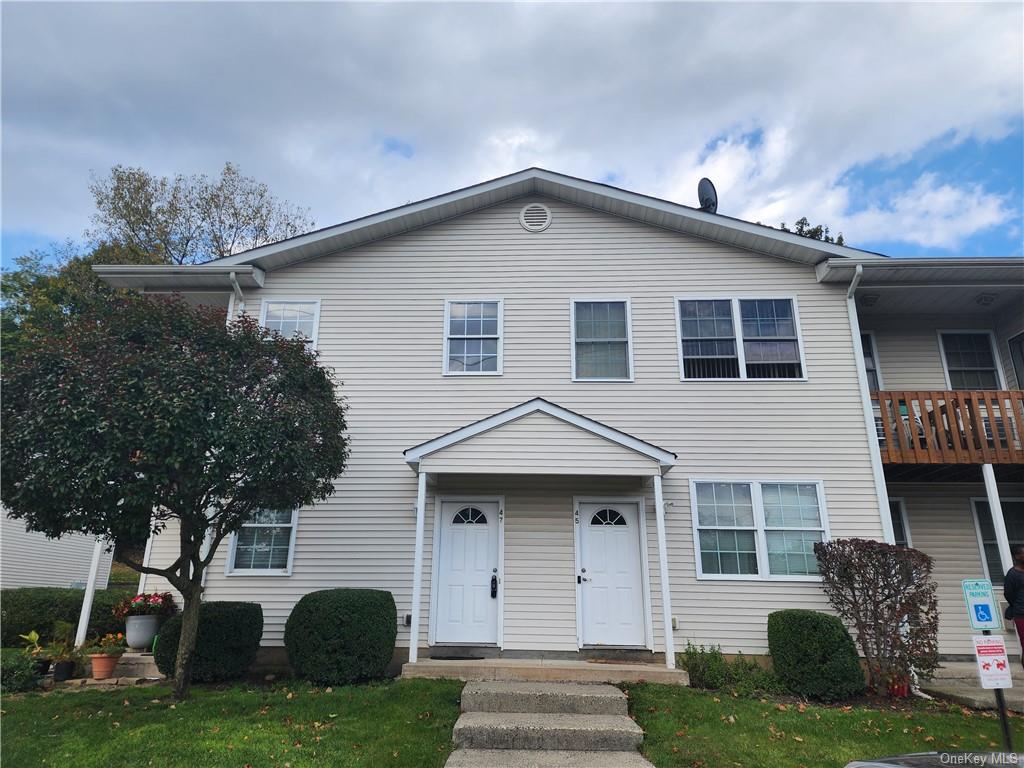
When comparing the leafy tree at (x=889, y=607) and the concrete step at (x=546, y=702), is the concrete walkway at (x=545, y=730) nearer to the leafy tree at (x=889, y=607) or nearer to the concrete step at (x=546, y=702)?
the concrete step at (x=546, y=702)

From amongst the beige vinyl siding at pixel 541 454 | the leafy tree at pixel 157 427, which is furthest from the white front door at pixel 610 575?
the leafy tree at pixel 157 427

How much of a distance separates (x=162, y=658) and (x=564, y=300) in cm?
796

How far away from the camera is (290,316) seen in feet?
33.3

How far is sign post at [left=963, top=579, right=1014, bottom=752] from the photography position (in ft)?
15.7

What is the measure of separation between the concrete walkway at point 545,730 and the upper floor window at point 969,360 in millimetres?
Result: 8781

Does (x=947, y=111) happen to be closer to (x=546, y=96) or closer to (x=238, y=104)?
(x=546, y=96)

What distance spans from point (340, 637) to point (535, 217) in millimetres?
7581

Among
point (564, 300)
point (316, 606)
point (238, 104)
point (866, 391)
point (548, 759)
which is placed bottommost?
point (548, 759)

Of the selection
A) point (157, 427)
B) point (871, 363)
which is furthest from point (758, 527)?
point (157, 427)

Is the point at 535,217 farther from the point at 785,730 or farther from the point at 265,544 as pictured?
the point at 785,730

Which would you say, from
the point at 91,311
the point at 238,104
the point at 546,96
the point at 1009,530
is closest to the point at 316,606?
the point at 91,311

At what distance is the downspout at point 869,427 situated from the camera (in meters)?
8.66

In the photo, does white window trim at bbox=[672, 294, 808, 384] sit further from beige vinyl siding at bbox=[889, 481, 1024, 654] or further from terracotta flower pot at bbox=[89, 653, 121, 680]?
terracotta flower pot at bbox=[89, 653, 121, 680]

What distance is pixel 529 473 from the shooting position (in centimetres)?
809
